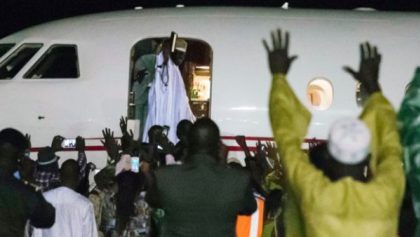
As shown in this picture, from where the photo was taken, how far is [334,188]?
5348 mm

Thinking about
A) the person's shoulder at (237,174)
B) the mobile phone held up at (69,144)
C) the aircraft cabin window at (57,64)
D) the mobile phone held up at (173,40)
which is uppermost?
the mobile phone held up at (173,40)

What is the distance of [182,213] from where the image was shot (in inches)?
250

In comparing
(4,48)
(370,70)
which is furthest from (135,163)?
(370,70)

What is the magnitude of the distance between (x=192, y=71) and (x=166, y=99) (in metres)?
1.88

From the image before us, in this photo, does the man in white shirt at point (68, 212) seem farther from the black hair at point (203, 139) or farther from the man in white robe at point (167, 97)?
the man in white robe at point (167, 97)

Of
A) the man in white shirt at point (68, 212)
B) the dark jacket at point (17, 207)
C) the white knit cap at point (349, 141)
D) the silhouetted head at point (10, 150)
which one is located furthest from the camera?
the man in white shirt at point (68, 212)

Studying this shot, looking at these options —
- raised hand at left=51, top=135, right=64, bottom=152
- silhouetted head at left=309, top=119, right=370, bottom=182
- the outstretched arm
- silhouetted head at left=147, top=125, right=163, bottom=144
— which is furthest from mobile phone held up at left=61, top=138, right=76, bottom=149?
silhouetted head at left=309, top=119, right=370, bottom=182

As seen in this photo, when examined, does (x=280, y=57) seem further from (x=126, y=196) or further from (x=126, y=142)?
(x=126, y=142)

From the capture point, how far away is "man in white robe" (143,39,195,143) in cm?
1302

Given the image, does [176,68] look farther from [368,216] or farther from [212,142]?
[368,216]

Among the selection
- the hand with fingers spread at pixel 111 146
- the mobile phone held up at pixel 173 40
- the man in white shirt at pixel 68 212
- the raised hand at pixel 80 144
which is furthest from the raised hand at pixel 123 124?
the man in white shirt at pixel 68 212

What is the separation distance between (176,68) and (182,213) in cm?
696

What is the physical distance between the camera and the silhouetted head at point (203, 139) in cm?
661

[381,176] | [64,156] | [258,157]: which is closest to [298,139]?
[381,176]
